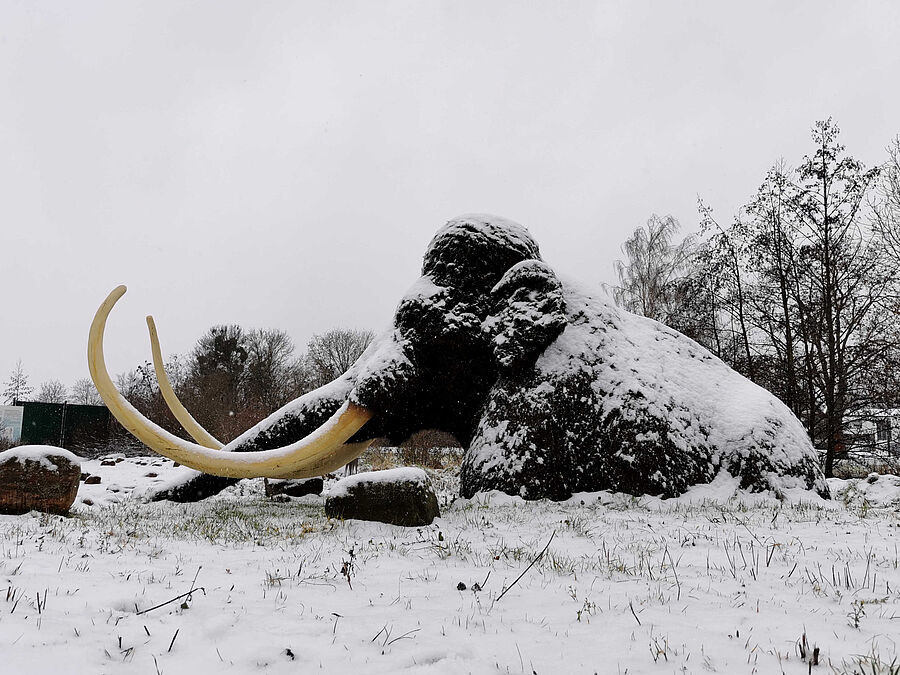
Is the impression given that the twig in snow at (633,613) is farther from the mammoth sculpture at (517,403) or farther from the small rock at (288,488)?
the small rock at (288,488)

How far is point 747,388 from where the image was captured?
6.11 meters

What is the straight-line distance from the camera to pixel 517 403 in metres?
5.68

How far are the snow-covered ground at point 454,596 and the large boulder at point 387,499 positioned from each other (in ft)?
0.44

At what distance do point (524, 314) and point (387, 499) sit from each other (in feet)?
8.32

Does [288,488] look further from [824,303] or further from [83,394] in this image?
[83,394]

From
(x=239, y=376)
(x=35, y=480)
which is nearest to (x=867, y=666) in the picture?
(x=35, y=480)

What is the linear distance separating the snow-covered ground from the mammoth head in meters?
1.49

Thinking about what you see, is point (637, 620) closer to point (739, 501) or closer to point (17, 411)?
point (739, 501)

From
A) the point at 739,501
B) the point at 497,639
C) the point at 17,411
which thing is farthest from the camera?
the point at 17,411

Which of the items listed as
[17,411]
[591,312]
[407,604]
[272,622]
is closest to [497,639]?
[407,604]

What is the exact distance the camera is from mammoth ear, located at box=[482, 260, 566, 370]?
227 inches

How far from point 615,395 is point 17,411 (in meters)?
34.9

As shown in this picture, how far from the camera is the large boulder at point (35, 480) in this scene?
→ 175 inches

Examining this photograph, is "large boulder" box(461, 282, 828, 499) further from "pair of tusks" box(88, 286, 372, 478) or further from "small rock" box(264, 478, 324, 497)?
"small rock" box(264, 478, 324, 497)
